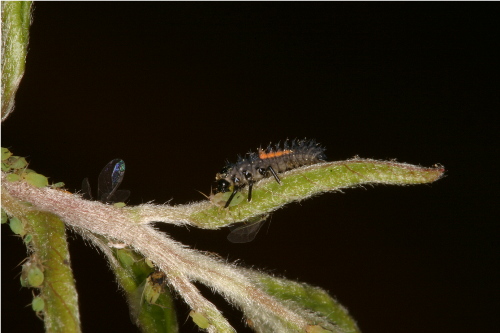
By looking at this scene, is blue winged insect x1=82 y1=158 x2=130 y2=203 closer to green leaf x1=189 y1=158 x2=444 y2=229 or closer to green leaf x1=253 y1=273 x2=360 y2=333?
green leaf x1=189 y1=158 x2=444 y2=229

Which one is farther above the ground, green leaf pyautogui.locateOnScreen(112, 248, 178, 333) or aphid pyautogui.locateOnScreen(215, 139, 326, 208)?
aphid pyautogui.locateOnScreen(215, 139, 326, 208)

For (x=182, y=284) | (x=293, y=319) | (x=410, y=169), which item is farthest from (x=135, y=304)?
(x=410, y=169)

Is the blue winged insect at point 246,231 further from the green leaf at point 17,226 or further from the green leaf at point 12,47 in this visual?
the green leaf at point 12,47

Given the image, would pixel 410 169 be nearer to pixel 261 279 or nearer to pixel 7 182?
pixel 261 279

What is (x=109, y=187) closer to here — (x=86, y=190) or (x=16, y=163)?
(x=86, y=190)

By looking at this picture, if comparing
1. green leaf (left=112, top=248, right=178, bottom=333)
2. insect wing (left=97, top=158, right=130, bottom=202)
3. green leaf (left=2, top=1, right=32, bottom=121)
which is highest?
green leaf (left=2, top=1, right=32, bottom=121)

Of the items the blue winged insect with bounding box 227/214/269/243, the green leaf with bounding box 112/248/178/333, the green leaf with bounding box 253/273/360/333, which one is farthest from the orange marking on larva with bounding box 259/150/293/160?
the green leaf with bounding box 112/248/178/333

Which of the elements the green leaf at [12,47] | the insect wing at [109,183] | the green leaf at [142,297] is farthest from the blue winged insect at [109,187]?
the green leaf at [12,47]

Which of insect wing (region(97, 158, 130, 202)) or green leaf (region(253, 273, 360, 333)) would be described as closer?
green leaf (region(253, 273, 360, 333))
